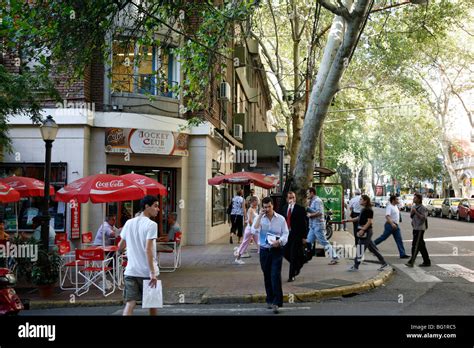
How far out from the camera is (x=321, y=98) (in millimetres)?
12852

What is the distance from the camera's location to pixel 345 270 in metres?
11.8

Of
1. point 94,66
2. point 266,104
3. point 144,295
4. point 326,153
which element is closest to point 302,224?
point 144,295

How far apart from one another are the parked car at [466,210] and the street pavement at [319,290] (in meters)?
21.9

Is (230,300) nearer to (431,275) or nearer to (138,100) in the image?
(431,275)

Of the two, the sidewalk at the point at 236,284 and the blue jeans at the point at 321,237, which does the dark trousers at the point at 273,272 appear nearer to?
the sidewalk at the point at 236,284

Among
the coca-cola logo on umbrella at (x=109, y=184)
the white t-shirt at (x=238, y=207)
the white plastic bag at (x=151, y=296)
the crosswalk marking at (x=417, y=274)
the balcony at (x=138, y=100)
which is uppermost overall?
the balcony at (x=138, y=100)

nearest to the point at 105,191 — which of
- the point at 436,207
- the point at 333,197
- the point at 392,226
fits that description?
the point at 392,226

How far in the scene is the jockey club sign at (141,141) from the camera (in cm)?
1708

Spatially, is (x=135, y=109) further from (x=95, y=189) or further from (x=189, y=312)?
(x=189, y=312)

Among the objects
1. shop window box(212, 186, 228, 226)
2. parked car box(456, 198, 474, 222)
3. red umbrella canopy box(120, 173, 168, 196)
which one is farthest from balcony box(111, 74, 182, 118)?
parked car box(456, 198, 474, 222)

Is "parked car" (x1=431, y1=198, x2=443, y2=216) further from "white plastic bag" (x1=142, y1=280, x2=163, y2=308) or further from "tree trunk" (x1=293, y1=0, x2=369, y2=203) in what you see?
"white plastic bag" (x1=142, y1=280, x2=163, y2=308)

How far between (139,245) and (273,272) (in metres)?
2.53

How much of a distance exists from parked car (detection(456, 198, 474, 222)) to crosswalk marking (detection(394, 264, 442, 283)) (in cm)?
2351

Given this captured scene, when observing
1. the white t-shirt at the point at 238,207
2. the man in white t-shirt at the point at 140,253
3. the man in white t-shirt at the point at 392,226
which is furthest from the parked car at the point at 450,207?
the man in white t-shirt at the point at 140,253
